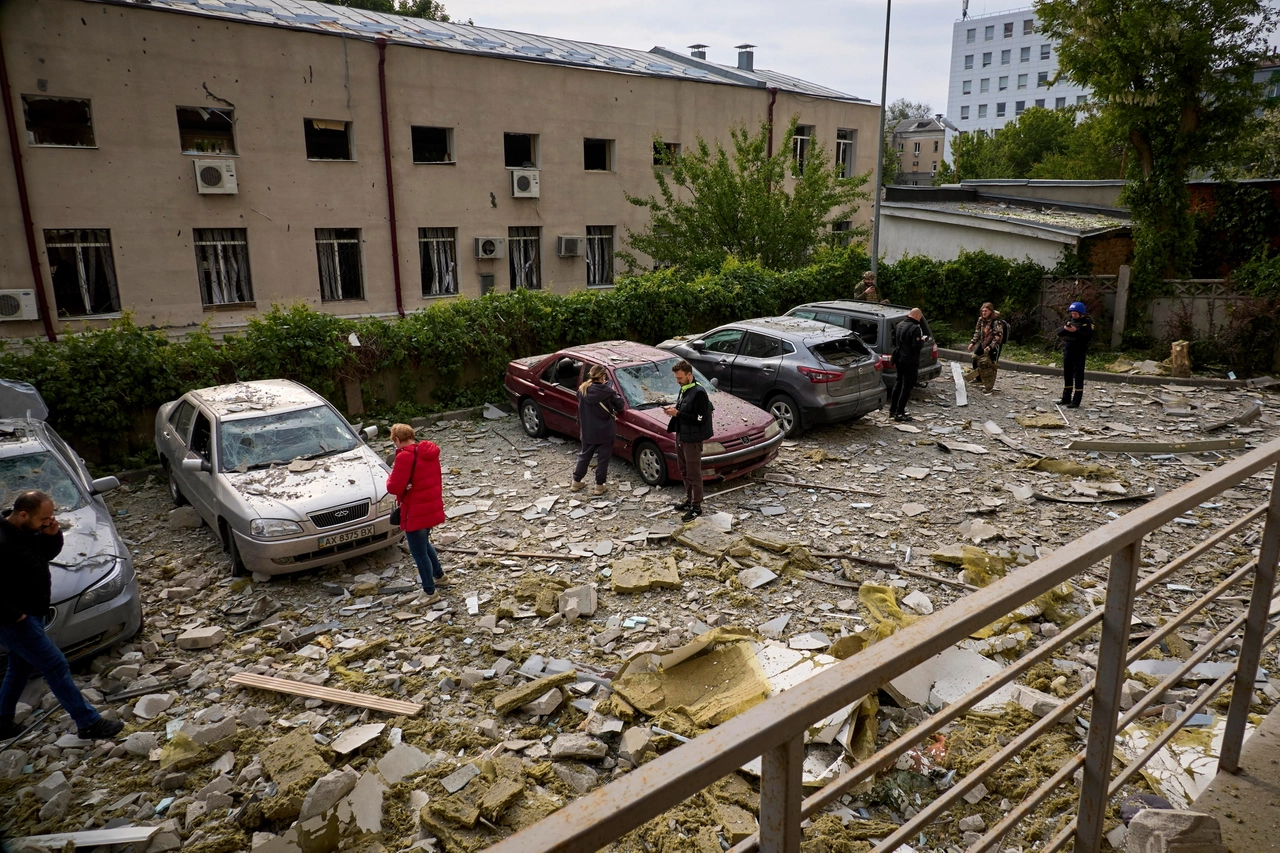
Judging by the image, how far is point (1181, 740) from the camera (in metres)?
5.06

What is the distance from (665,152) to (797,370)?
13.4m

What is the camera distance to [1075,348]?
14672 millimetres

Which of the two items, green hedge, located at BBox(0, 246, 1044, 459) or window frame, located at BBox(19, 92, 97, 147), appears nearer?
green hedge, located at BBox(0, 246, 1044, 459)

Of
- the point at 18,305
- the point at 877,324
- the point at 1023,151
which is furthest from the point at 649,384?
the point at 1023,151

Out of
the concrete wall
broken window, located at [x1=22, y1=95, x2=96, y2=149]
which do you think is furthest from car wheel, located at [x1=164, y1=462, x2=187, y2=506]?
the concrete wall

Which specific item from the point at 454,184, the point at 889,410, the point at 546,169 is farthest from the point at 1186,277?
the point at 454,184

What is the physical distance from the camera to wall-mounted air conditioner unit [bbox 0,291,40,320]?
15945 millimetres

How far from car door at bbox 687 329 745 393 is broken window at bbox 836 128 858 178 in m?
19.7

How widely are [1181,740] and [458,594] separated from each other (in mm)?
6226

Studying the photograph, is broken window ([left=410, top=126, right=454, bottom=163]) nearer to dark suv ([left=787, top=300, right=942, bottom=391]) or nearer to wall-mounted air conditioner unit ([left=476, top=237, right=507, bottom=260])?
wall-mounted air conditioner unit ([left=476, top=237, right=507, bottom=260])

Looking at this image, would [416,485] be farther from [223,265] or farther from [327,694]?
[223,265]

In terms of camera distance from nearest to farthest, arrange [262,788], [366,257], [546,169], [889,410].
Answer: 1. [262,788]
2. [889,410]
3. [366,257]
4. [546,169]

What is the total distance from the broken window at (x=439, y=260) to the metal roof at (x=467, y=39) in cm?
465

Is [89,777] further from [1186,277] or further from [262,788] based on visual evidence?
[1186,277]
